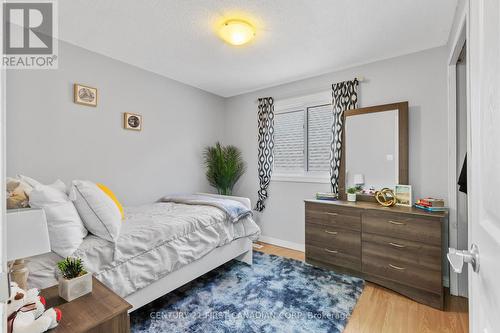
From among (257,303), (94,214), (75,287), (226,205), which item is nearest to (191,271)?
(257,303)

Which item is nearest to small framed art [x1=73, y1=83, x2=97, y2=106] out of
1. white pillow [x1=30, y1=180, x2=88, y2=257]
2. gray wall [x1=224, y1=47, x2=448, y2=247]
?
white pillow [x1=30, y1=180, x2=88, y2=257]

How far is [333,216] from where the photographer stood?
2582 mm

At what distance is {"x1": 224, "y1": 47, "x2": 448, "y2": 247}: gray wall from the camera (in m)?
2.39

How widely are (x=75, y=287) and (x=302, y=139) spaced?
2896 millimetres

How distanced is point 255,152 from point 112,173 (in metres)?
1.98

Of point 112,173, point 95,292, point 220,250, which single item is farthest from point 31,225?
point 112,173

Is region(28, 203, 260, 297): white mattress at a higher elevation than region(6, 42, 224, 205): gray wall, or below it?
below

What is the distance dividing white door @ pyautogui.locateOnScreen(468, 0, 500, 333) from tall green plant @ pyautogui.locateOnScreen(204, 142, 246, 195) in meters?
3.15

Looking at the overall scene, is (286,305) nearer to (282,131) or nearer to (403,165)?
(403,165)

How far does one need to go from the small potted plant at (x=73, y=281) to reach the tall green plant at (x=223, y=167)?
2555 mm

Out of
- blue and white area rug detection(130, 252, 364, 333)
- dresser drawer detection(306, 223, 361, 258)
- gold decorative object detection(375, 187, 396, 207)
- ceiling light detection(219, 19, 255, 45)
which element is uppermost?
ceiling light detection(219, 19, 255, 45)

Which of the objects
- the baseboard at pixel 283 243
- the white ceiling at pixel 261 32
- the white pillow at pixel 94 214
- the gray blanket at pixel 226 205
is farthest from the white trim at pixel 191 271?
the white ceiling at pixel 261 32

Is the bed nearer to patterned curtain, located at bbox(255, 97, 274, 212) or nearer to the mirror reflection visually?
patterned curtain, located at bbox(255, 97, 274, 212)

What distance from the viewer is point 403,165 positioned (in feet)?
8.29
